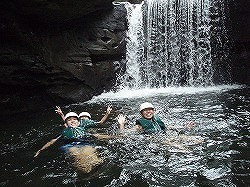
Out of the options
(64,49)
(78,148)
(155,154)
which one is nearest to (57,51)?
(64,49)

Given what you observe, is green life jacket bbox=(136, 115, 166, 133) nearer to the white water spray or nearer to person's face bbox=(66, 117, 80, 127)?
person's face bbox=(66, 117, 80, 127)

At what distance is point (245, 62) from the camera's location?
47.9ft

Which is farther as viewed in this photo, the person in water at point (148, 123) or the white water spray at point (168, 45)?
the white water spray at point (168, 45)

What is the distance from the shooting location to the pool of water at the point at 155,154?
497 centimetres

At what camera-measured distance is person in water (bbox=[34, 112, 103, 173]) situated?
18.5ft

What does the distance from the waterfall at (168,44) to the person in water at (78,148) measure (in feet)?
28.8

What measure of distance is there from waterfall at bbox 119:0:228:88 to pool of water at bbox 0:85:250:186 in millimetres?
5598

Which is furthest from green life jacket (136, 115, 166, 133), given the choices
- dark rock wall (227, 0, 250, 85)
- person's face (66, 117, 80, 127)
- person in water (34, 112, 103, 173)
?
dark rock wall (227, 0, 250, 85)

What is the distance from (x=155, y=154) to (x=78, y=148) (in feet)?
4.94

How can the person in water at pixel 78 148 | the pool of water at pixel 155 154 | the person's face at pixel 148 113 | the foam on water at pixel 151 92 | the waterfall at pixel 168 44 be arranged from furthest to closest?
the waterfall at pixel 168 44, the foam on water at pixel 151 92, the person's face at pixel 148 113, the person in water at pixel 78 148, the pool of water at pixel 155 154

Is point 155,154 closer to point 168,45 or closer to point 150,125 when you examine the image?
point 150,125

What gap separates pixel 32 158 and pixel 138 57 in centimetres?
1034

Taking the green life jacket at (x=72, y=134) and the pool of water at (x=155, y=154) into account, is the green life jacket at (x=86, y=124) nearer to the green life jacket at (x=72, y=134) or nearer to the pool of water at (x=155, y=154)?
the pool of water at (x=155, y=154)

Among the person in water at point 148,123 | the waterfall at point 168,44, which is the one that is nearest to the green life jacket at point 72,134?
the person in water at point 148,123
